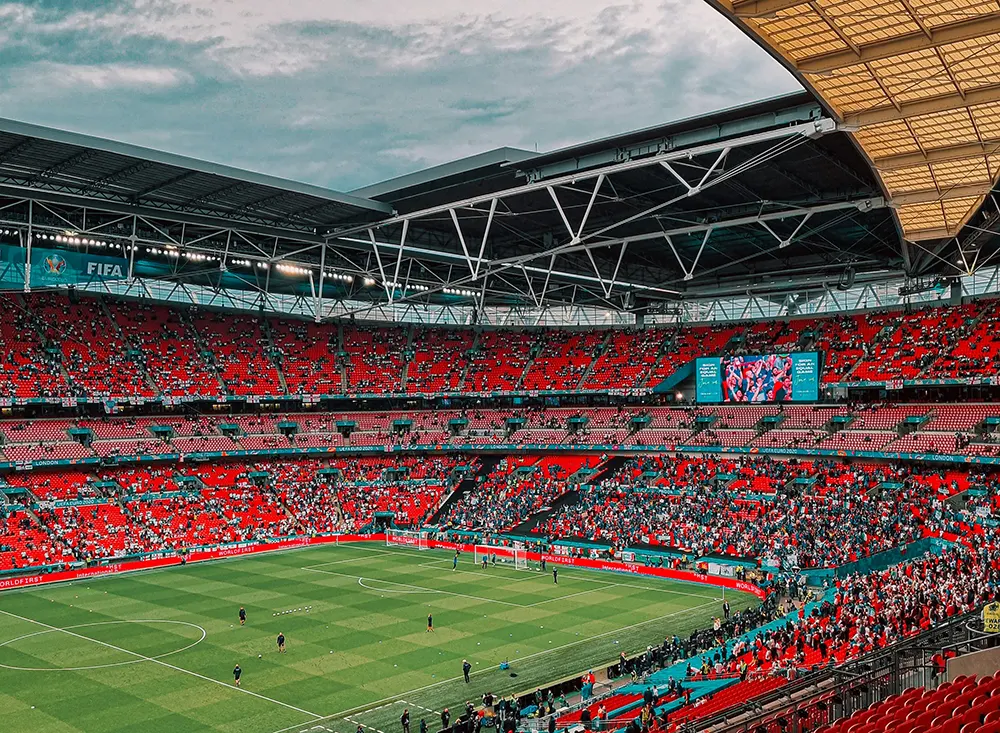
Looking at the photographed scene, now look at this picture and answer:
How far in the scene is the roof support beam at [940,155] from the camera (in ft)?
91.8

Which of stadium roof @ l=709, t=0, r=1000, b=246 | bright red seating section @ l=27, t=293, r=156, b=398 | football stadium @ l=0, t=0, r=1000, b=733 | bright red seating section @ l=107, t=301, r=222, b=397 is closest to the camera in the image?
stadium roof @ l=709, t=0, r=1000, b=246

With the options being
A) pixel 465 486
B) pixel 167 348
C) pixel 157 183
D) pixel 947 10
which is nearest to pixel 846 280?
pixel 465 486

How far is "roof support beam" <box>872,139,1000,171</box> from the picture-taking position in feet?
91.8

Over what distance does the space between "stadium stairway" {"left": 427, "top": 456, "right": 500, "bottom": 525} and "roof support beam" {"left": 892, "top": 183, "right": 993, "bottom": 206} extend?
136 feet

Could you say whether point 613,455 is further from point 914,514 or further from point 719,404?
point 914,514

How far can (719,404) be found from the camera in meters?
69.6

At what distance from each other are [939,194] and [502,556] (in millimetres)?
33959

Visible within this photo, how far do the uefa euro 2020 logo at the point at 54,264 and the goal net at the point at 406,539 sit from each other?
27.7 meters

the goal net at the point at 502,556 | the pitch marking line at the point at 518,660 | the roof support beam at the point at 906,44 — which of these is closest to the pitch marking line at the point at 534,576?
the goal net at the point at 502,556

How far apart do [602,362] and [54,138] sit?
51.2 meters

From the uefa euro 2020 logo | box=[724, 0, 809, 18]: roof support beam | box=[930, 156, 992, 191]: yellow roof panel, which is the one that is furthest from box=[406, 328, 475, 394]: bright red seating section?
box=[724, 0, 809, 18]: roof support beam

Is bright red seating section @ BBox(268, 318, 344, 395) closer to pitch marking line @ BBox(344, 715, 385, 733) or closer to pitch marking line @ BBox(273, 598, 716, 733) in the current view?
pitch marking line @ BBox(273, 598, 716, 733)

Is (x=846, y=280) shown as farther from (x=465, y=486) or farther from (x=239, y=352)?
(x=239, y=352)

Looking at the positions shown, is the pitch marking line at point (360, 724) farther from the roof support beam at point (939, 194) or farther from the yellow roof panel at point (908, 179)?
the roof support beam at point (939, 194)
